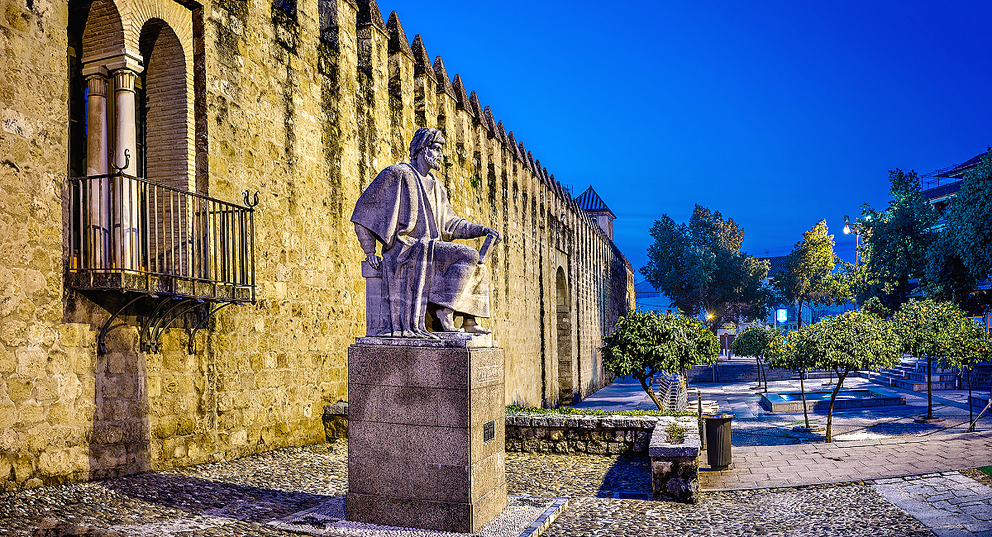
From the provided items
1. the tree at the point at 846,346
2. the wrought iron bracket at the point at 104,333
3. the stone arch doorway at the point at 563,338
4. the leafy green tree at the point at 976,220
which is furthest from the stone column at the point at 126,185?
the leafy green tree at the point at 976,220

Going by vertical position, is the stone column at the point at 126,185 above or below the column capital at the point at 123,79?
below

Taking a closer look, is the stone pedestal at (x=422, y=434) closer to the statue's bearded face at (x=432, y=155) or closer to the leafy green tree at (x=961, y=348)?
the statue's bearded face at (x=432, y=155)

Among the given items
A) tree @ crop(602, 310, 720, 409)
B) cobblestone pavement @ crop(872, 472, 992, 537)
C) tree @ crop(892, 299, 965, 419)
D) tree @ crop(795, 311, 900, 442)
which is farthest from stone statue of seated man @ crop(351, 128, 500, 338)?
tree @ crop(892, 299, 965, 419)

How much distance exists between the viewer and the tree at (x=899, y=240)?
112ft

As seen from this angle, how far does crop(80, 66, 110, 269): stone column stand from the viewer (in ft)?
21.0

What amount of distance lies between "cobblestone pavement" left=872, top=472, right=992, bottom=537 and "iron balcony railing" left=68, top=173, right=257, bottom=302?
23.2 ft

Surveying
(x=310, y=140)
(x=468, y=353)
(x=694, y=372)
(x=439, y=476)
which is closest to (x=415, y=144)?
(x=468, y=353)

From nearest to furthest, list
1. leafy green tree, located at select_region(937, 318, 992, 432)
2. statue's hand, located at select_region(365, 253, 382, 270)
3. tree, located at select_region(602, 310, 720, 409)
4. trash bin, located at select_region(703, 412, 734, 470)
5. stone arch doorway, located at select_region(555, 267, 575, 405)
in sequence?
1. statue's hand, located at select_region(365, 253, 382, 270)
2. trash bin, located at select_region(703, 412, 734, 470)
3. tree, located at select_region(602, 310, 720, 409)
4. leafy green tree, located at select_region(937, 318, 992, 432)
5. stone arch doorway, located at select_region(555, 267, 575, 405)

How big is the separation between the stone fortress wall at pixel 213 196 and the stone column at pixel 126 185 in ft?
0.69

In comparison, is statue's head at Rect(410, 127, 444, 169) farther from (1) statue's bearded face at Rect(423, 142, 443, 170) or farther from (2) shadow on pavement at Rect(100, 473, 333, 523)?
(2) shadow on pavement at Rect(100, 473, 333, 523)

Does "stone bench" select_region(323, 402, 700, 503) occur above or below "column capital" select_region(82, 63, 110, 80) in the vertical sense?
below

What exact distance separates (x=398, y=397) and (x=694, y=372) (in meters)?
37.8

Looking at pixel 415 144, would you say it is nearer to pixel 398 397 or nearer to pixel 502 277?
pixel 398 397

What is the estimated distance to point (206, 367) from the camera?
784cm
